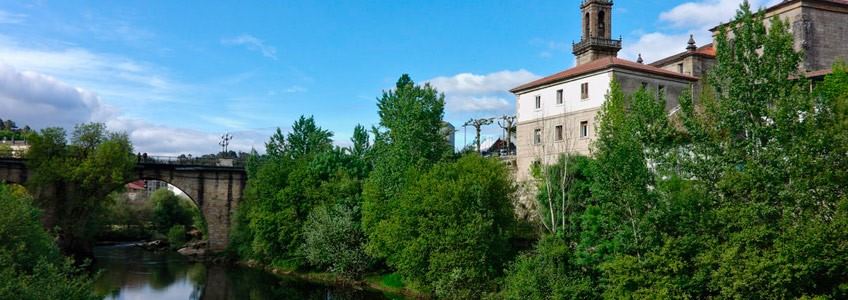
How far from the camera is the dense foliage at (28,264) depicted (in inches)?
782

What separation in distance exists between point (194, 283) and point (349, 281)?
37.7 feet

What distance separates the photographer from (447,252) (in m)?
33.9

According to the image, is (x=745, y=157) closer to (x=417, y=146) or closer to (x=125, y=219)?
(x=417, y=146)

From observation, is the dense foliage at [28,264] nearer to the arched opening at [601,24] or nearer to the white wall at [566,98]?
the white wall at [566,98]

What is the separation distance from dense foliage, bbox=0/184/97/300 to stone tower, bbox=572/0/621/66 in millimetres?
44008

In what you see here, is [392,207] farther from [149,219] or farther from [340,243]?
[149,219]

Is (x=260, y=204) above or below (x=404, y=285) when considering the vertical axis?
above

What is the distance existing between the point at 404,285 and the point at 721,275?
20860mm

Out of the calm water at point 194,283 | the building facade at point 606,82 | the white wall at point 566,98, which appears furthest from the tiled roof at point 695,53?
the calm water at point 194,283

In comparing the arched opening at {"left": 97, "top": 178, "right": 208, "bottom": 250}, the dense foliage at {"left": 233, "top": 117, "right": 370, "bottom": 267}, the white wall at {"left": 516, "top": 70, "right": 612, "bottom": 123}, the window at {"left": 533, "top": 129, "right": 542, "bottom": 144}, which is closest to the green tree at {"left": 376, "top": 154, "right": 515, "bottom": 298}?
the window at {"left": 533, "top": 129, "right": 542, "bottom": 144}

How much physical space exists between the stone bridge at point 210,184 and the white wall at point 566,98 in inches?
1150

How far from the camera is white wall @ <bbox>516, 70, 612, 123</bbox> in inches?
1538

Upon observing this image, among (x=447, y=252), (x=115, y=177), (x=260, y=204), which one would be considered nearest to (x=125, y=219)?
(x=115, y=177)

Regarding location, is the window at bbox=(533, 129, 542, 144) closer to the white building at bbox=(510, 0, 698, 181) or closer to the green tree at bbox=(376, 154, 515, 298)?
the white building at bbox=(510, 0, 698, 181)
